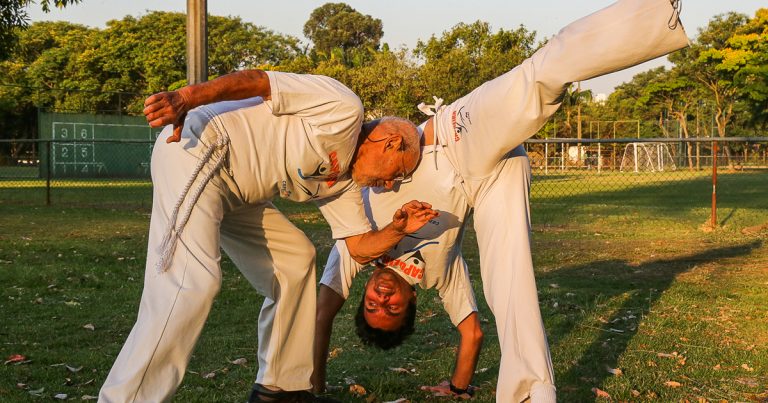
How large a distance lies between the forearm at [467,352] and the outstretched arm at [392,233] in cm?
92

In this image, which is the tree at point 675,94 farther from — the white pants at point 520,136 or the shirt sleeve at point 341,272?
the white pants at point 520,136

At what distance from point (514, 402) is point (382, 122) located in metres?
1.52

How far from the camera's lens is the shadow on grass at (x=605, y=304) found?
5699mm

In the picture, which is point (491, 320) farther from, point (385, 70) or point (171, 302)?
point (385, 70)

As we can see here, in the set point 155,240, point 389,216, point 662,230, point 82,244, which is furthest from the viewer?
point 662,230

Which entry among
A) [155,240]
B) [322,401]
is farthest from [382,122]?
Result: [322,401]

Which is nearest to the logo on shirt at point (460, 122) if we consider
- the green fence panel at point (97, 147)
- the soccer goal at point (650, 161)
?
the soccer goal at point (650, 161)

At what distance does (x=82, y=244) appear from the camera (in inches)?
473

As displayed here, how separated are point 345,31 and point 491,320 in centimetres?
9577

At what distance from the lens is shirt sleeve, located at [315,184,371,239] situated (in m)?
4.55

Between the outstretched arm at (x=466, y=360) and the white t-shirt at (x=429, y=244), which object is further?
the outstretched arm at (x=466, y=360)

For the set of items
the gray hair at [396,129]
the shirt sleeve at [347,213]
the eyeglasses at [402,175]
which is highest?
the gray hair at [396,129]

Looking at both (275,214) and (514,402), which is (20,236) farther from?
(514,402)

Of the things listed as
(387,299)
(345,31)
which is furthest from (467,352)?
(345,31)
